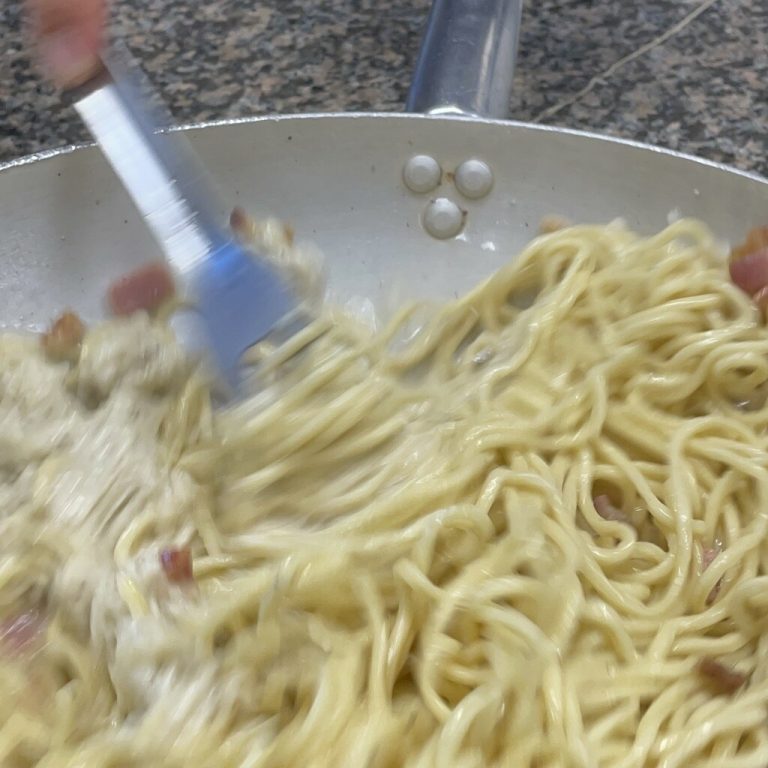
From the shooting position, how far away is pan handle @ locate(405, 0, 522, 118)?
107 cm

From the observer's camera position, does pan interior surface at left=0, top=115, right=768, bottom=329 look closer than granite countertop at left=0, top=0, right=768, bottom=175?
Yes

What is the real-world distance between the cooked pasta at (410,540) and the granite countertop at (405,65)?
1.52 ft

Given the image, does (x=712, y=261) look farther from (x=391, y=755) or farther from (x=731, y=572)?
(x=391, y=755)

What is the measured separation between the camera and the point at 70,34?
34.3 inches

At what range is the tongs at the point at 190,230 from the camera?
0.78 m

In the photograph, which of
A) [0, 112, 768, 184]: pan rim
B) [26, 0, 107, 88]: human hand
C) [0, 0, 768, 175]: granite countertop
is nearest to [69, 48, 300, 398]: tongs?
[26, 0, 107, 88]: human hand

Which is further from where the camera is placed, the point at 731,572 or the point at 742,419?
the point at 742,419

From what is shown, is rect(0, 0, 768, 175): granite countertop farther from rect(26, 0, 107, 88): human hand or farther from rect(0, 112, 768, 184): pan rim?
rect(26, 0, 107, 88): human hand

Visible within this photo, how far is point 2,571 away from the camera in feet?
2.47

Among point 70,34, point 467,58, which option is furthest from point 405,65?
point 70,34

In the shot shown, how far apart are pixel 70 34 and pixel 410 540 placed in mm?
587

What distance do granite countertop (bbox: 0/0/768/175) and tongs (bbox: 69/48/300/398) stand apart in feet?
1.65

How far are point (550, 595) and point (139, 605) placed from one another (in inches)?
13.4

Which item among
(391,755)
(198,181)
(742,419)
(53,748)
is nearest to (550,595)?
(391,755)
